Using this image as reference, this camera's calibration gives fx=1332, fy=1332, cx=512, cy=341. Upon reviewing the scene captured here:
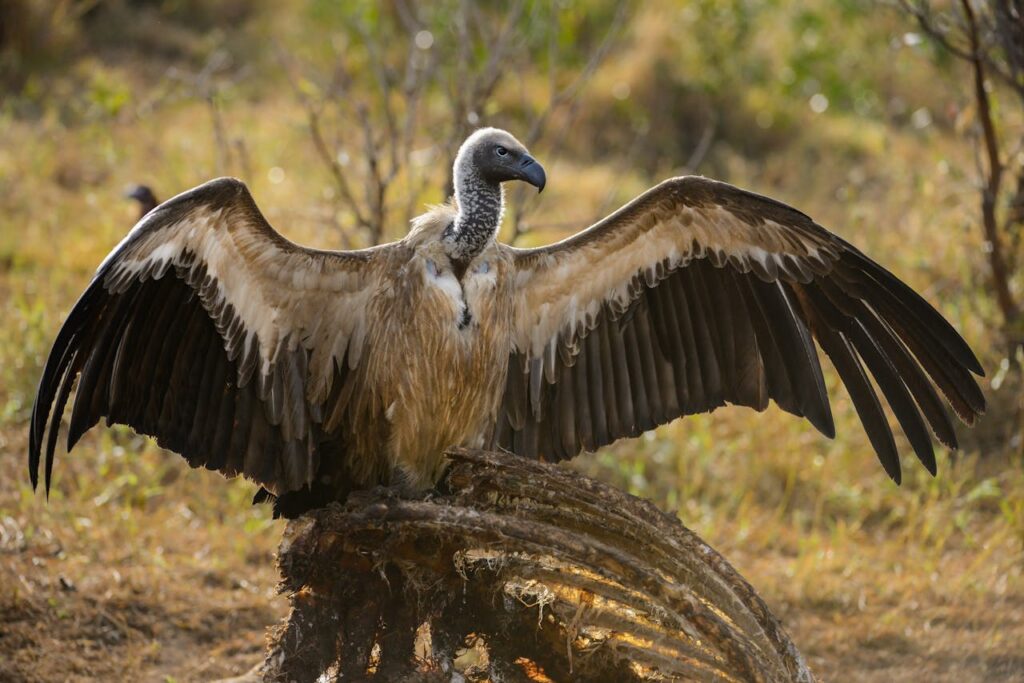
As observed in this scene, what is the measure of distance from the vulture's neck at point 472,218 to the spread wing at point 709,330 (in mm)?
240

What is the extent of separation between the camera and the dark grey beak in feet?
15.3

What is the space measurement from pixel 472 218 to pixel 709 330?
1.02m

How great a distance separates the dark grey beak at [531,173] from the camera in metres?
4.68

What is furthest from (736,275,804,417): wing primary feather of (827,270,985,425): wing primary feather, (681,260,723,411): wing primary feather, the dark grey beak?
the dark grey beak

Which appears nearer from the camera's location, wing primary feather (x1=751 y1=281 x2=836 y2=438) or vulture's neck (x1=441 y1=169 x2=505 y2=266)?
vulture's neck (x1=441 y1=169 x2=505 y2=266)

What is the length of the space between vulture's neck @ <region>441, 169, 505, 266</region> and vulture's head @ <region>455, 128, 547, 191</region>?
0.02 meters

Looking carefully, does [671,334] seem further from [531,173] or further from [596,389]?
[531,173]

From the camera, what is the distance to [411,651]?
15.4ft

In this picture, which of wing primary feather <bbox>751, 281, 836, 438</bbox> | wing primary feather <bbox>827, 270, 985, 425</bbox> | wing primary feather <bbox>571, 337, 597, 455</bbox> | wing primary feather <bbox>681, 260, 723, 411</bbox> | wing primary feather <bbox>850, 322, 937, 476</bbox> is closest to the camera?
wing primary feather <bbox>827, 270, 985, 425</bbox>

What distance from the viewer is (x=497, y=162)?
4723 millimetres

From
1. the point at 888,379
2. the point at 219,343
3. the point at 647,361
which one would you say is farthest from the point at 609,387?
the point at 219,343

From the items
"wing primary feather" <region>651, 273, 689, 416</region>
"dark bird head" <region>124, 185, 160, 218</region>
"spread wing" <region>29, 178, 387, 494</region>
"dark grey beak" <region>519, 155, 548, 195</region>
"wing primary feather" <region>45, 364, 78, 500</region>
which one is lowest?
"wing primary feather" <region>45, 364, 78, 500</region>

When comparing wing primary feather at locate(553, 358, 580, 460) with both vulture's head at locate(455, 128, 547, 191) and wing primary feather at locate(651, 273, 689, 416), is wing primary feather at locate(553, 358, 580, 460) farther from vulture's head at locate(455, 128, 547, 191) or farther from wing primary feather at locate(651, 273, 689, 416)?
vulture's head at locate(455, 128, 547, 191)

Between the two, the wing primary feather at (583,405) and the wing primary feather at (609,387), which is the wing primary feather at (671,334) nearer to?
the wing primary feather at (609,387)
